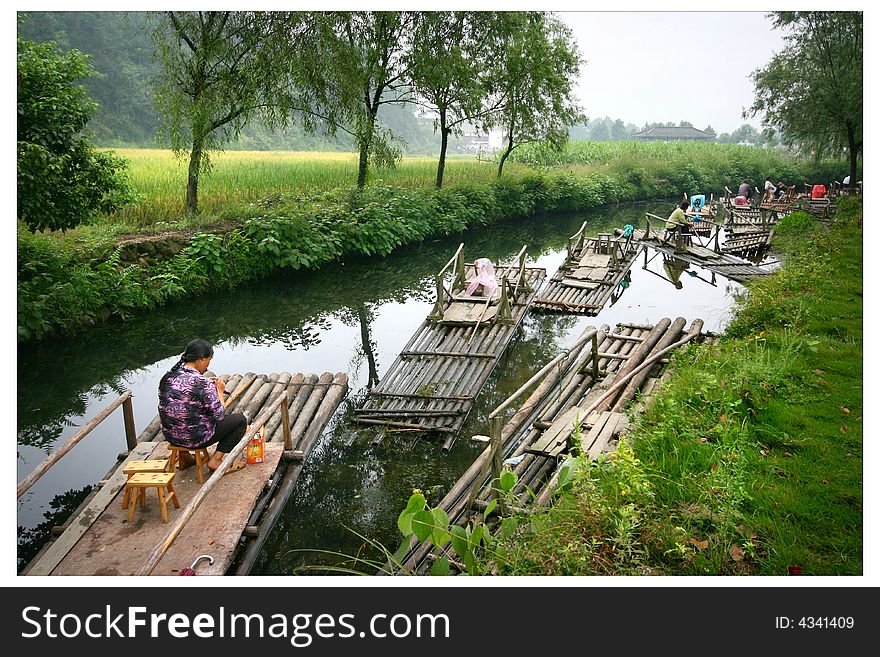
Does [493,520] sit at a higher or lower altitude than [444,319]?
lower

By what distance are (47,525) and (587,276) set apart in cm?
1069

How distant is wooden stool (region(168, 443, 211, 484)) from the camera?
5457 mm

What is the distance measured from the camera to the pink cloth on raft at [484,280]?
452 inches

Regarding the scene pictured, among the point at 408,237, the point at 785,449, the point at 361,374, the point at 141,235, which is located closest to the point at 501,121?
the point at 408,237

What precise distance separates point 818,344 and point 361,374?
566 centimetres

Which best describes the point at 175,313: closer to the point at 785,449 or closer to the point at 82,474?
the point at 82,474

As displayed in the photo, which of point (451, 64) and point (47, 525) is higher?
point (451, 64)

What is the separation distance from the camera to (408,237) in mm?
17672

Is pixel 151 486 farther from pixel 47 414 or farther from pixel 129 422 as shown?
pixel 47 414

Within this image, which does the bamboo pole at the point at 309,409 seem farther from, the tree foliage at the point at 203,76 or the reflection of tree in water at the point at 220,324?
the tree foliage at the point at 203,76

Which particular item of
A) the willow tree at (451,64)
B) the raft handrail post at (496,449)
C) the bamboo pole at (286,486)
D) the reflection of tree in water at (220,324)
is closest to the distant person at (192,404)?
the bamboo pole at (286,486)

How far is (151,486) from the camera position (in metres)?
4.98

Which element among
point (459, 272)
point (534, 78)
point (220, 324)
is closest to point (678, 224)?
point (459, 272)

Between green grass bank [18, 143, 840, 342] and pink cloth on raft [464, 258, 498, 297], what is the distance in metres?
4.39
